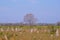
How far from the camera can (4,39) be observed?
8.62 m

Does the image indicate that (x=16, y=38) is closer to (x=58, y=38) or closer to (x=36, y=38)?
(x=36, y=38)

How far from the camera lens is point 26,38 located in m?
9.41

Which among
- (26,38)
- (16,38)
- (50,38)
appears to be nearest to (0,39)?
(16,38)

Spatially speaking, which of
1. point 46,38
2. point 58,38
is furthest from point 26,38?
point 58,38

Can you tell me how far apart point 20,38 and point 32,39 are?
588 mm

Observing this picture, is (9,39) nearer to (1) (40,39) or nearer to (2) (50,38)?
(1) (40,39)

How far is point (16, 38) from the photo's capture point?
353 inches

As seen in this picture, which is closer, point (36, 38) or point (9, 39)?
point (9, 39)

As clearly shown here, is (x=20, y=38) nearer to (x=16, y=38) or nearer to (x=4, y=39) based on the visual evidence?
(x=16, y=38)

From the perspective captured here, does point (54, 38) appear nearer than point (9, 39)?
No

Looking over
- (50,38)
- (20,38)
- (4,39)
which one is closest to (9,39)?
(4,39)

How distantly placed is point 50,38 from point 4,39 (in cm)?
244

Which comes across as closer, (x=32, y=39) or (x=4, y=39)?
(x=4, y=39)

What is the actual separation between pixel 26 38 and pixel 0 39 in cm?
138
